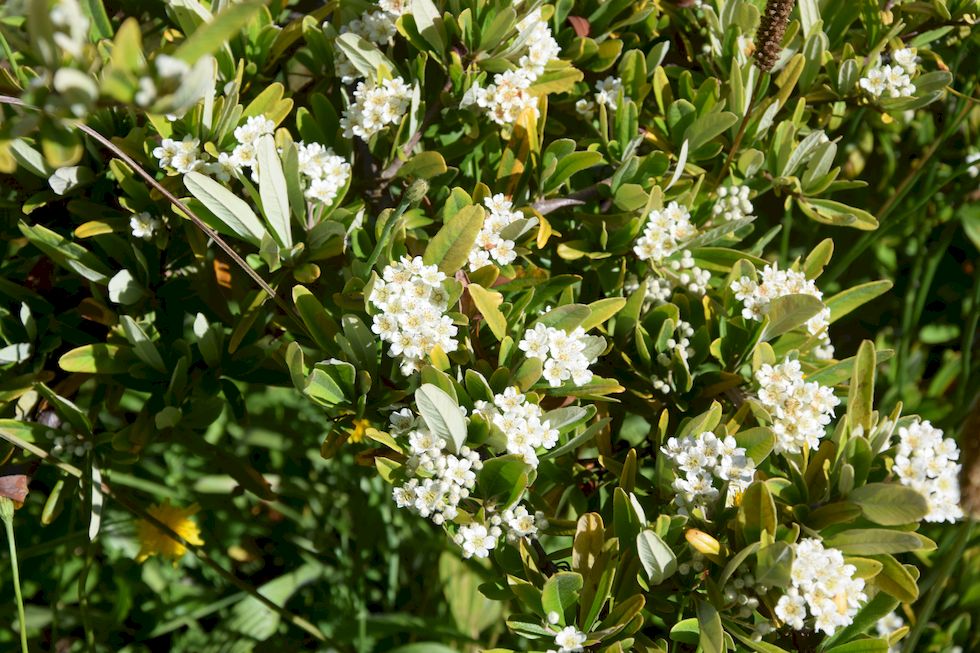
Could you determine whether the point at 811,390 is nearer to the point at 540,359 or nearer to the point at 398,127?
the point at 540,359

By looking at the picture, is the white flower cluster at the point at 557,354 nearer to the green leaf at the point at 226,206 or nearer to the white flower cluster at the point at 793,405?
the white flower cluster at the point at 793,405

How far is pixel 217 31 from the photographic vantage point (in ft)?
1.94

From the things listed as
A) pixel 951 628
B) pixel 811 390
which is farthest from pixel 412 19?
pixel 951 628

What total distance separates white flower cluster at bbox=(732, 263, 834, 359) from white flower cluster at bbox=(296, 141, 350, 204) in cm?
55

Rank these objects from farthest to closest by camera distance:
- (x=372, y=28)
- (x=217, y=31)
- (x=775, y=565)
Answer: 1. (x=372, y=28)
2. (x=775, y=565)
3. (x=217, y=31)

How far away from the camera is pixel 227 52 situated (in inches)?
44.1

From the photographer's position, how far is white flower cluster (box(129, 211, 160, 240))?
1107 mm

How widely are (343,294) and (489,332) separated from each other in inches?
7.8

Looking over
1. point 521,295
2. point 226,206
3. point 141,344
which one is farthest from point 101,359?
point 521,295

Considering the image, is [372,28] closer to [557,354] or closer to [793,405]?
[557,354]

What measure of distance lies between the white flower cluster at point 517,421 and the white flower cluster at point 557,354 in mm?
48

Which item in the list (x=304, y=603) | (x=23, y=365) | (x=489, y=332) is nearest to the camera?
(x=489, y=332)

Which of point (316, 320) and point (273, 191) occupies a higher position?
point (273, 191)

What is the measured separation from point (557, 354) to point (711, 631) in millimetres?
350
